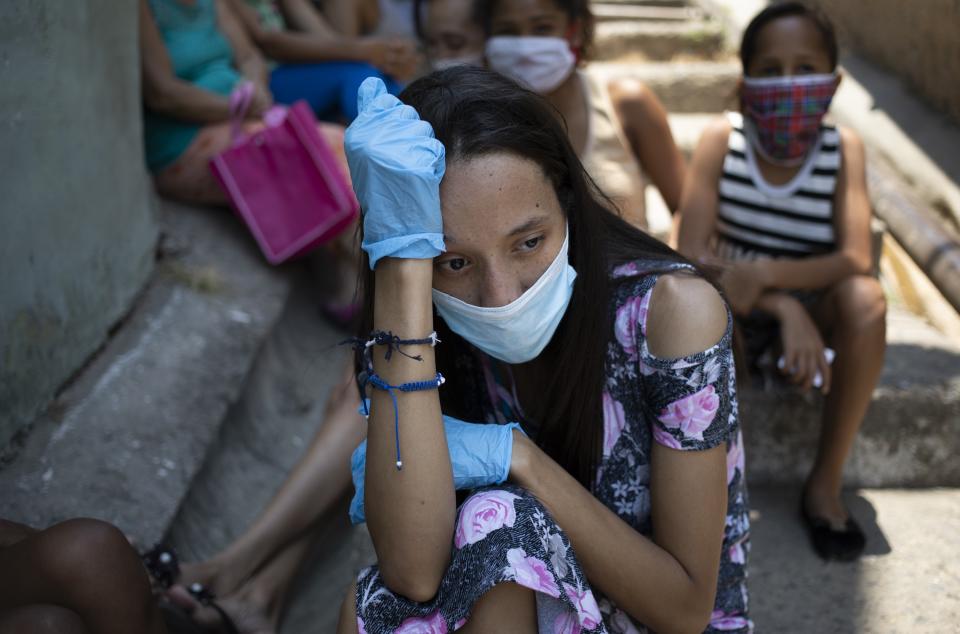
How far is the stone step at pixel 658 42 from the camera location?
17.0 feet

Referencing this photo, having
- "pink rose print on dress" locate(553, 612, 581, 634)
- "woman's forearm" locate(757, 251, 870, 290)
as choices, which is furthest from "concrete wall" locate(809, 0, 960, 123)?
"pink rose print on dress" locate(553, 612, 581, 634)

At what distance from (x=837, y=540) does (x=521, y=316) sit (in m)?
1.27

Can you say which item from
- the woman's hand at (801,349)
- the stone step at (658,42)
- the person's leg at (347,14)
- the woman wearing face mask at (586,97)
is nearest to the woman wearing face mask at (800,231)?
the woman's hand at (801,349)

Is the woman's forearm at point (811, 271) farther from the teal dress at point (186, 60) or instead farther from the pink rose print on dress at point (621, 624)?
the teal dress at point (186, 60)

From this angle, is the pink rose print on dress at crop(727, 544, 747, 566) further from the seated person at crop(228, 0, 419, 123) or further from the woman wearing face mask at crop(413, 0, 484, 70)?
the seated person at crop(228, 0, 419, 123)

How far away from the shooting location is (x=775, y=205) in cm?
268

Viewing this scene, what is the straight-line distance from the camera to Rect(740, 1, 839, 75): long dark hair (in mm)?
2656

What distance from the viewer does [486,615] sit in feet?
4.79

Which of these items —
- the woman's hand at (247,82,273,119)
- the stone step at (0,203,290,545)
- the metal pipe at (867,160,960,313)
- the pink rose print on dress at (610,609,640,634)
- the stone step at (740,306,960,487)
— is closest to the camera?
the pink rose print on dress at (610,609,640,634)

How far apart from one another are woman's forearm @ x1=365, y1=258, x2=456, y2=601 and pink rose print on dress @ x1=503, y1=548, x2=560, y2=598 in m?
0.14

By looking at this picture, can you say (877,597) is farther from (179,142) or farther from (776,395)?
(179,142)

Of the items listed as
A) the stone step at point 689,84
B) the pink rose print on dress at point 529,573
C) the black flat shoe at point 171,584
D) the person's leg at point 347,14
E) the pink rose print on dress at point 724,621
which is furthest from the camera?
the stone step at point 689,84

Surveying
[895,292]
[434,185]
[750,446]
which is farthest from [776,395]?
[434,185]

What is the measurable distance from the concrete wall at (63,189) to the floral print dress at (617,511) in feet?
3.79
